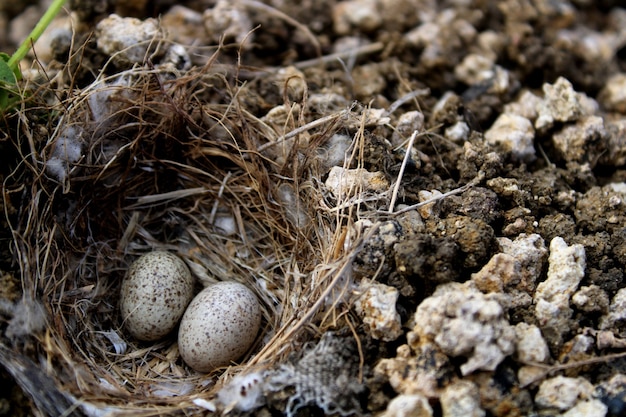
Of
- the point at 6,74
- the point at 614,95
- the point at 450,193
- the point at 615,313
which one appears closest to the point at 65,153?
the point at 6,74

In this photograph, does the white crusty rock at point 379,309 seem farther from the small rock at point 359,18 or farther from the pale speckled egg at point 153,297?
the small rock at point 359,18

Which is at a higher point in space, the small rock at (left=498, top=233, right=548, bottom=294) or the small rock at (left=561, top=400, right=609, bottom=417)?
the small rock at (left=498, top=233, right=548, bottom=294)

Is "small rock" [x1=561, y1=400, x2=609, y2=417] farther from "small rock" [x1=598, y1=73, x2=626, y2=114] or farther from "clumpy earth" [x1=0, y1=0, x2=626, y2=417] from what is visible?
"small rock" [x1=598, y1=73, x2=626, y2=114]

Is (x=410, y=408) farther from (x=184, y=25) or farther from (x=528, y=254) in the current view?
(x=184, y=25)

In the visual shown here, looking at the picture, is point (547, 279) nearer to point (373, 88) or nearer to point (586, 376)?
point (586, 376)

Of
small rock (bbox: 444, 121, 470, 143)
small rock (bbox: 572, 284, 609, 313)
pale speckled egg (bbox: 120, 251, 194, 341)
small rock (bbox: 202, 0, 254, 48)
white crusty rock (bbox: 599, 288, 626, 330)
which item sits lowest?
pale speckled egg (bbox: 120, 251, 194, 341)

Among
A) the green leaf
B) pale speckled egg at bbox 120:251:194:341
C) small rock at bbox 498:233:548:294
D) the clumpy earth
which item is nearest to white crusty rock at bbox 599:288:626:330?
the clumpy earth
